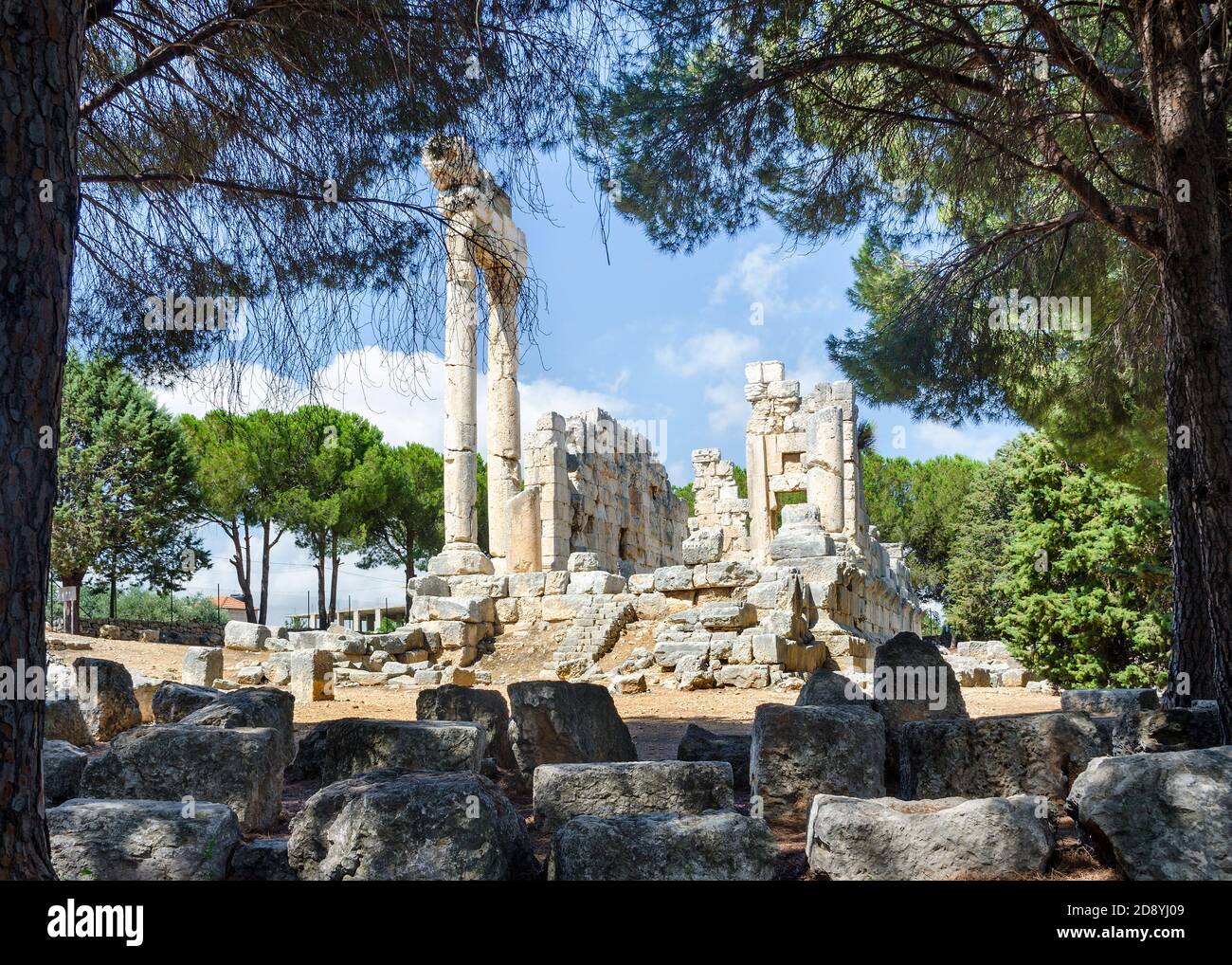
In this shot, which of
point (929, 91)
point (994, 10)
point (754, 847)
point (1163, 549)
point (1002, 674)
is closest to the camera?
point (754, 847)

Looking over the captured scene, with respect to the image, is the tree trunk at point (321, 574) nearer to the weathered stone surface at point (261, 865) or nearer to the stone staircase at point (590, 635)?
the stone staircase at point (590, 635)

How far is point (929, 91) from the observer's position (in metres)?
7.31

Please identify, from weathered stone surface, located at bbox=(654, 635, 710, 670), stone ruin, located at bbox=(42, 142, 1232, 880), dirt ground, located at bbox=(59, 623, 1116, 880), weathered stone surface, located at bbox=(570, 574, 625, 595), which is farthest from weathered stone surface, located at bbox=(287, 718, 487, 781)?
weathered stone surface, located at bbox=(570, 574, 625, 595)

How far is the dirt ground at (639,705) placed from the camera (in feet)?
14.9

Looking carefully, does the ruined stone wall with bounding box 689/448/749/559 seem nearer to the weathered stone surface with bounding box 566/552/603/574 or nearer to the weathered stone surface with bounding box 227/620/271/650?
the weathered stone surface with bounding box 566/552/603/574

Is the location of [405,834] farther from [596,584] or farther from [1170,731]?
[596,584]

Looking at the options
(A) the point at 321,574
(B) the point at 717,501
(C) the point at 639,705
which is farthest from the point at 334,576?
(C) the point at 639,705

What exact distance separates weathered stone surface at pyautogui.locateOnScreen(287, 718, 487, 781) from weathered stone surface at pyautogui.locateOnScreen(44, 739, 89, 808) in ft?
4.03

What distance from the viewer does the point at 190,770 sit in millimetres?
5117

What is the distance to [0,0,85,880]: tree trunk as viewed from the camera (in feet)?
10.2

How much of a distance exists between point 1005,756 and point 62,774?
4767 millimetres
